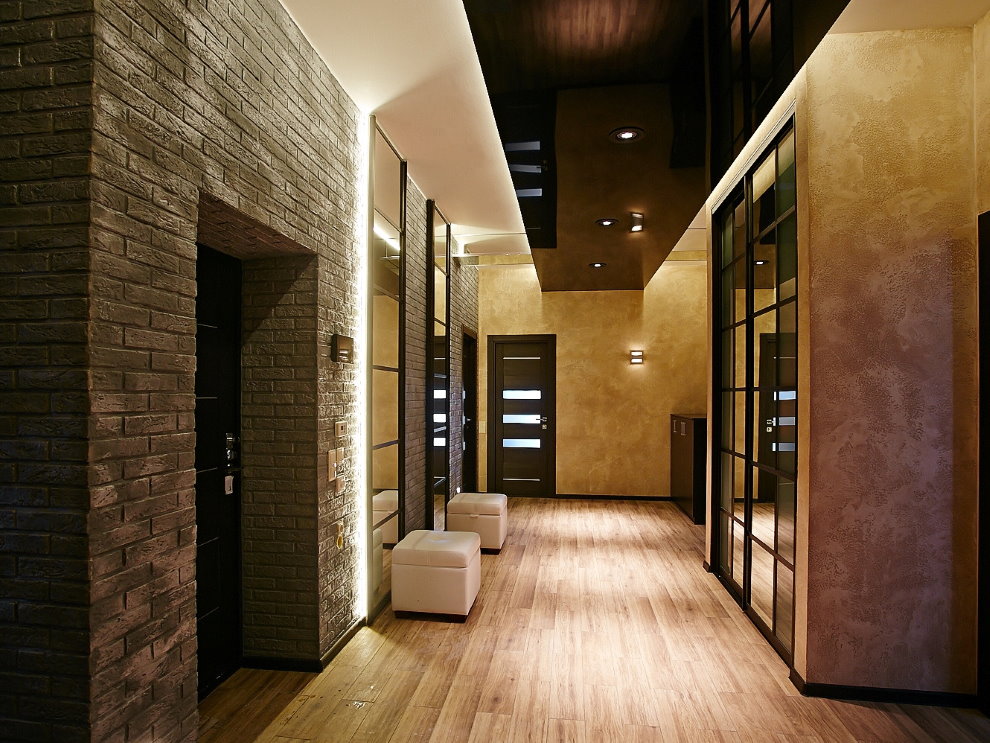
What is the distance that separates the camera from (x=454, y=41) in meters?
2.89

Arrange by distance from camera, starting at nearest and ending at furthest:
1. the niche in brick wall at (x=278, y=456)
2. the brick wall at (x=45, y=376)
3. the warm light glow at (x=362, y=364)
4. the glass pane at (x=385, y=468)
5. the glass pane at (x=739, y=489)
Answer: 1. the brick wall at (x=45, y=376)
2. the niche in brick wall at (x=278, y=456)
3. the warm light glow at (x=362, y=364)
4. the glass pane at (x=385, y=468)
5. the glass pane at (x=739, y=489)

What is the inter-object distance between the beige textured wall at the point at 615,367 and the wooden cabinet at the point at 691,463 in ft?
1.79

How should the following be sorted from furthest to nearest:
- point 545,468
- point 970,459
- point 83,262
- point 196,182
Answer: point 545,468, point 970,459, point 196,182, point 83,262

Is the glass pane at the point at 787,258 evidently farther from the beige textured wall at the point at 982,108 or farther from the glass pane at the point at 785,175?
the beige textured wall at the point at 982,108

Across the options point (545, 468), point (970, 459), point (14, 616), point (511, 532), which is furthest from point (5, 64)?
point (545, 468)

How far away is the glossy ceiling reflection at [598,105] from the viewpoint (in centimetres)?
211

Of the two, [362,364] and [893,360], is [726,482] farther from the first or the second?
[362,364]

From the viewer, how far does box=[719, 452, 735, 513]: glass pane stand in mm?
4258

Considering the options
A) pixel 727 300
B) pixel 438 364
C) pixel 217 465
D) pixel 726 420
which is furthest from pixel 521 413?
pixel 217 465

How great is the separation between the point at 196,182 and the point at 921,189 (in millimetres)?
3101

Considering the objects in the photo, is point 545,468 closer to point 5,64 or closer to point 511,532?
point 511,532

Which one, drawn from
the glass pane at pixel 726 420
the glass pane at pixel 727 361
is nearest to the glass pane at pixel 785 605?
the glass pane at pixel 726 420

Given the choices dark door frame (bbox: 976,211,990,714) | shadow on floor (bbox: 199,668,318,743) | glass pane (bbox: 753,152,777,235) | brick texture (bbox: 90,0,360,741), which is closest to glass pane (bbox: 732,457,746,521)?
dark door frame (bbox: 976,211,990,714)

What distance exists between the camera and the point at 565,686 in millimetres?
2852
